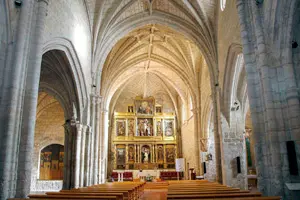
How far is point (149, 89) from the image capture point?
3006cm

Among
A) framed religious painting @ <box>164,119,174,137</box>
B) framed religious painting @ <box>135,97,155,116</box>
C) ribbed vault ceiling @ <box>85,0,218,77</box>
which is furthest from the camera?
framed religious painting @ <box>135,97,155,116</box>

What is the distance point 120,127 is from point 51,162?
29.1 ft

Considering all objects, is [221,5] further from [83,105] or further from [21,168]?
[21,168]

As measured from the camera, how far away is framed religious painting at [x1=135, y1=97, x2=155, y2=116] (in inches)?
1170

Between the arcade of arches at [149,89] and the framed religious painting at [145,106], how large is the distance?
14 centimetres

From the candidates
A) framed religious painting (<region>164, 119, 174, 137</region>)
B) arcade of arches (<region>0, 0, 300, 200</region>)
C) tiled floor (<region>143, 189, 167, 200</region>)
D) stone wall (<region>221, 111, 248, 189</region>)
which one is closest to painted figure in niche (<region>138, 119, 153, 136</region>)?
arcade of arches (<region>0, 0, 300, 200</region>)

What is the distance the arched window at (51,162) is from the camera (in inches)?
842

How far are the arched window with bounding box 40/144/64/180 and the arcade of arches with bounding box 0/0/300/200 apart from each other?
0.24ft

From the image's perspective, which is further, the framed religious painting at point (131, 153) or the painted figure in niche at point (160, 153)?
the painted figure in niche at point (160, 153)

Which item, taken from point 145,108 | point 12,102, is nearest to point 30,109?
point 12,102

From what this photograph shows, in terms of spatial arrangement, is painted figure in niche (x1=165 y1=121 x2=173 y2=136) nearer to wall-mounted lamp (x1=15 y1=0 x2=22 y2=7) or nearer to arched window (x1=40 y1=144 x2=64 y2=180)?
arched window (x1=40 y1=144 x2=64 y2=180)

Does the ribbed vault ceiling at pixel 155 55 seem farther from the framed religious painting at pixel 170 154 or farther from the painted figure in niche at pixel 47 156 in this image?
the framed religious painting at pixel 170 154

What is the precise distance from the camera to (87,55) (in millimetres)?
14656

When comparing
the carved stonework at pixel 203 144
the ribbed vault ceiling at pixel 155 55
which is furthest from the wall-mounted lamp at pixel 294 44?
the carved stonework at pixel 203 144
